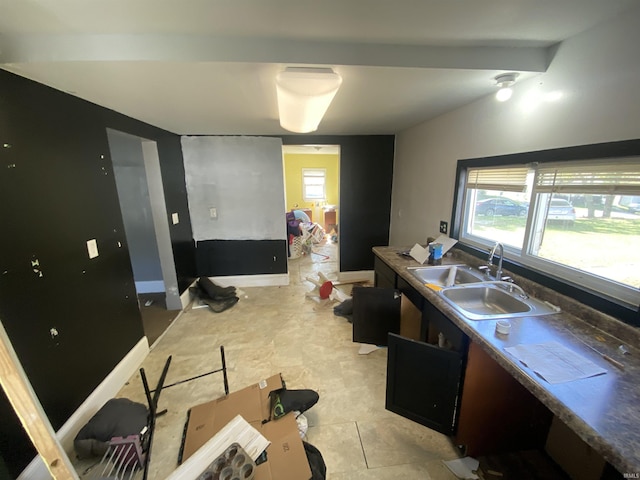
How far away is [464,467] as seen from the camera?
1405 millimetres

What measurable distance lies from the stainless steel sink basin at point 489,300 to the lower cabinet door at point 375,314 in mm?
542

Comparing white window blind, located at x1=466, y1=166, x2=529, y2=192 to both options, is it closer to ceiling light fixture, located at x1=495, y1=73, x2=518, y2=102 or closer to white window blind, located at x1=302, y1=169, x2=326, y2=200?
ceiling light fixture, located at x1=495, y1=73, x2=518, y2=102

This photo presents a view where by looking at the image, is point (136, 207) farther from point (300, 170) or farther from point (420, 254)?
point (300, 170)

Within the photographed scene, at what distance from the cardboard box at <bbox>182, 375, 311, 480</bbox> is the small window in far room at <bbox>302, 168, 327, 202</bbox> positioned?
598 centimetres

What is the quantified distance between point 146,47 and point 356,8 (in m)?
1.01

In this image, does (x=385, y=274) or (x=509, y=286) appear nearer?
(x=509, y=286)

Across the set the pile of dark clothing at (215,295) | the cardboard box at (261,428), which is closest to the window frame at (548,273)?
the cardboard box at (261,428)

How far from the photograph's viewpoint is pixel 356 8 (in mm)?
1030

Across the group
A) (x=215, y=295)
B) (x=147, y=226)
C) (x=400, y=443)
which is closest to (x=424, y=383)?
(x=400, y=443)

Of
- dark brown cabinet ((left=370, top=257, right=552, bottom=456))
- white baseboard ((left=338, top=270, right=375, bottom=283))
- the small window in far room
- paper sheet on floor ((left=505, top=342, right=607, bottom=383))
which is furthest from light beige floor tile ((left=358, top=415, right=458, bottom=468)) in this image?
the small window in far room

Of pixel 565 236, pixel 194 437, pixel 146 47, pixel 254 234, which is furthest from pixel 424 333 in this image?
pixel 254 234

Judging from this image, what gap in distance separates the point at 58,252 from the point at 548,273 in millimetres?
3051

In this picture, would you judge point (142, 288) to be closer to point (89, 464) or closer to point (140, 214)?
point (140, 214)

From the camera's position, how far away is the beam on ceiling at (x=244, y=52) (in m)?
1.20
